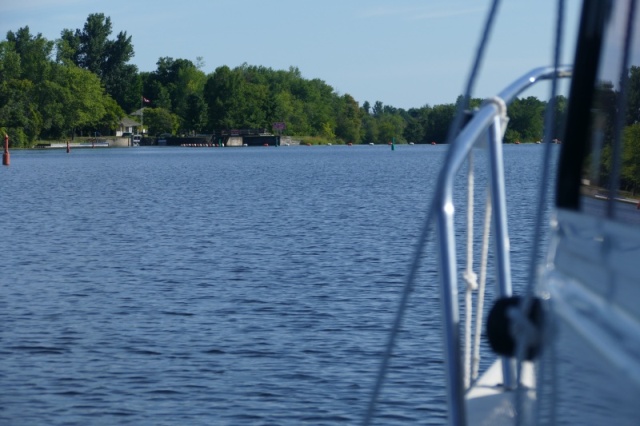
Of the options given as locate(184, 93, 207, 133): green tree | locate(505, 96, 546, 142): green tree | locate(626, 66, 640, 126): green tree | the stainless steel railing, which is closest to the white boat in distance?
locate(626, 66, 640, 126): green tree

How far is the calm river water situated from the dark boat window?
26.0ft

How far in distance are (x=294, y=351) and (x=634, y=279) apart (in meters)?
11.7

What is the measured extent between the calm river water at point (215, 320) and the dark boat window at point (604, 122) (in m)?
7.92

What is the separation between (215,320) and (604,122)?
13786 mm

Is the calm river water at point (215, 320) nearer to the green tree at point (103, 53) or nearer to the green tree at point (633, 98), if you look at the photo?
the green tree at point (633, 98)

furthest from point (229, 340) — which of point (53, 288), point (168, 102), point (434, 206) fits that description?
point (168, 102)

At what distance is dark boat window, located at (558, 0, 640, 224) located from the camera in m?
2.74

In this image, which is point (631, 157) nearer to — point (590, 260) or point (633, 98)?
point (633, 98)

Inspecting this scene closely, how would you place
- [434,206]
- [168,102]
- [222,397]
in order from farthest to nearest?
[168,102] < [222,397] < [434,206]

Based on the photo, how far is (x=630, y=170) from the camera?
2822 millimetres

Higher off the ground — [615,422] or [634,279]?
[634,279]

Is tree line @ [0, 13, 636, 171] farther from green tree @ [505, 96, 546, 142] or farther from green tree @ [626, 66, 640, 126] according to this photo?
green tree @ [626, 66, 640, 126]

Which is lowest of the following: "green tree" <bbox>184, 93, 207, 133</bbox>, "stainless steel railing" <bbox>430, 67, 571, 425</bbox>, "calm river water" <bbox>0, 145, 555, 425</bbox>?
"green tree" <bbox>184, 93, 207, 133</bbox>

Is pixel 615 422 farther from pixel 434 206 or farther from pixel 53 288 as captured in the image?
pixel 53 288
